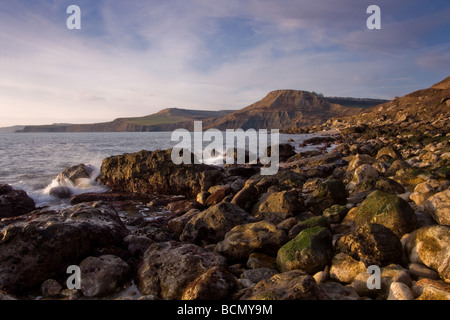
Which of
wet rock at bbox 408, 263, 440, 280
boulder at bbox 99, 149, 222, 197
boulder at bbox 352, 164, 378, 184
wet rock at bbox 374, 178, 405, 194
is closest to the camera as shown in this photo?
wet rock at bbox 408, 263, 440, 280

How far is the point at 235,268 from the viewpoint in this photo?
5.21m

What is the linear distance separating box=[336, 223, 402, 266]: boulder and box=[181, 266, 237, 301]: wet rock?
1904 mm

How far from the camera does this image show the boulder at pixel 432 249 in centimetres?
404

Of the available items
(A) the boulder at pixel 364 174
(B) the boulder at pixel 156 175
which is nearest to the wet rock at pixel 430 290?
(A) the boulder at pixel 364 174

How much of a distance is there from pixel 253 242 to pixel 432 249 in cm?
282

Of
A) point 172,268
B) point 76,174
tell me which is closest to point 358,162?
point 172,268

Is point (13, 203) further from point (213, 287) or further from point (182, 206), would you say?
point (213, 287)

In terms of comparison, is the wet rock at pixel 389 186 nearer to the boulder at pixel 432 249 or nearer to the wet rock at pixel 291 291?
the boulder at pixel 432 249

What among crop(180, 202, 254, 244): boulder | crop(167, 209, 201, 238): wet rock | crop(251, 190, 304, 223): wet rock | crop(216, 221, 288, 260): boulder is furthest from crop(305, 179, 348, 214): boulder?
crop(167, 209, 201, 238): wet rock

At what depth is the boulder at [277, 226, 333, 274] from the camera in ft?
15.8

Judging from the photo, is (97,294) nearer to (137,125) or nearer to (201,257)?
(201,257)

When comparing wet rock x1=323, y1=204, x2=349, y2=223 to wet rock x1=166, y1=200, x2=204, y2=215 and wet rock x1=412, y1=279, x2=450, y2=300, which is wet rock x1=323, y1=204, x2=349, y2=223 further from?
wet rock x1=166, y1=200, x2=204, y2=215

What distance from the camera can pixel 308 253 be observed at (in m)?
4.88
